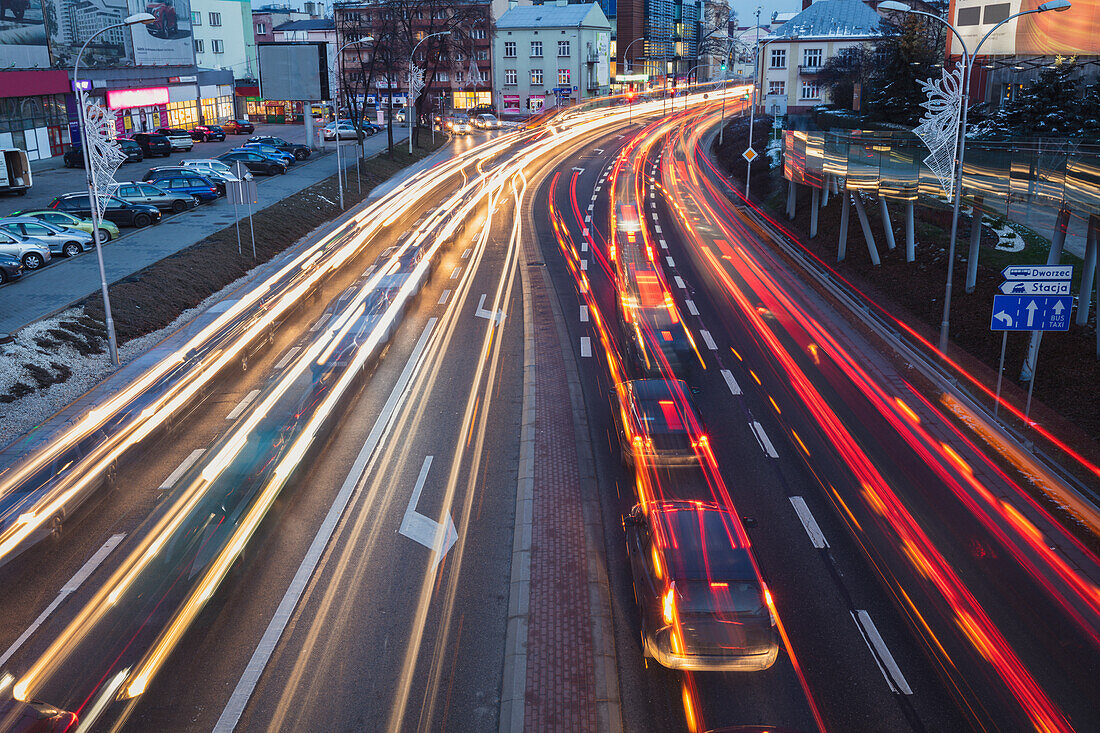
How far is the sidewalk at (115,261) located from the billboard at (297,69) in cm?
1914

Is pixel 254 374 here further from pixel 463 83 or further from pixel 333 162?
pixel 463 83

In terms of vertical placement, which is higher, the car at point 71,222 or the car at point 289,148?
the car at point 289,148

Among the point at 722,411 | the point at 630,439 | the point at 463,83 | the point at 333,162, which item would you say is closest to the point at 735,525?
the point at 630,439

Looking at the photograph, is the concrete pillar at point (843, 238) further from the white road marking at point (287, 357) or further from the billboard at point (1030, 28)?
the white road marking at point (287, 357)

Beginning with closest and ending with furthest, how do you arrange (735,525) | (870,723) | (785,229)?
(870,723)
(735,525)
(785,229)

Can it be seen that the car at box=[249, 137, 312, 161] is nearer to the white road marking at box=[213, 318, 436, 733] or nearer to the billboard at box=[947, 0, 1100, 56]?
the billboard at box=[947, 0, 1100, 56]

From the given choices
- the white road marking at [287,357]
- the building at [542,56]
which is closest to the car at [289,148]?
the white road marking at [287,357]

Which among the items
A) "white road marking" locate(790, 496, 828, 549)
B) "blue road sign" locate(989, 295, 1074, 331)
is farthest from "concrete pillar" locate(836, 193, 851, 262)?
"white road marking" locate(790, 496, 828, 549)

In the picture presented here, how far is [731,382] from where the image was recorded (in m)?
19.3

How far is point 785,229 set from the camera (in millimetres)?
37094

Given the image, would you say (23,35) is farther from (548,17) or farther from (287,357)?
(548,17)

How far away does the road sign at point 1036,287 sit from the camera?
15305 millimetres

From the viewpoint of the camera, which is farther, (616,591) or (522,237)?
(522,237)

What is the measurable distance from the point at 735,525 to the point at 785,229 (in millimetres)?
28771
